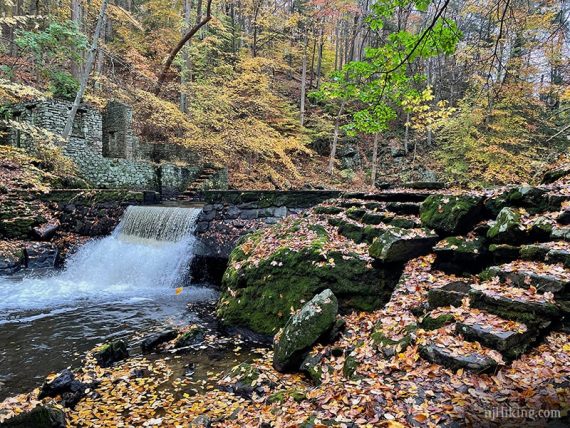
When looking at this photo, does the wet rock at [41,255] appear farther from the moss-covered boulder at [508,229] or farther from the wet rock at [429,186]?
the moss-covered boulder at [508,229]

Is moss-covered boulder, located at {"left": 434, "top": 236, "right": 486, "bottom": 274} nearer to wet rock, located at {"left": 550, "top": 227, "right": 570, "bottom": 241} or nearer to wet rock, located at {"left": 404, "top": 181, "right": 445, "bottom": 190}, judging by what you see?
wet rock, located at {"left": 550, "top": 227, "right": 570, "bottom": 241}

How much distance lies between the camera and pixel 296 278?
17.7ft

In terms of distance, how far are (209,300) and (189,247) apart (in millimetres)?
1939

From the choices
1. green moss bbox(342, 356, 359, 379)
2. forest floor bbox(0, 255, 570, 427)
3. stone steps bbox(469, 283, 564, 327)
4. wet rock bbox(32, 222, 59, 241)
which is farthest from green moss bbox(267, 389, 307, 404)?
wet rock bbox(32, 222, 59, 241)

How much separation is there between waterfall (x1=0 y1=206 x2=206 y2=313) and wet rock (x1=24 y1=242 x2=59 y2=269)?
43cm

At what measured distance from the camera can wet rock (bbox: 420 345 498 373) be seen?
106 inches

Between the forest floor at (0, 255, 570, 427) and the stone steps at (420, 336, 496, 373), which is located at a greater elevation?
the stone steps at (420, 336, 496, 373)

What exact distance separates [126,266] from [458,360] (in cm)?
815

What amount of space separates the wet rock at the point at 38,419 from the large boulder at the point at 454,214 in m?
4.87

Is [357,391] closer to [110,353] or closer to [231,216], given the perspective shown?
[110,353]

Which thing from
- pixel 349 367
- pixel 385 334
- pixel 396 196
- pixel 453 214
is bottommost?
pixel 349 367

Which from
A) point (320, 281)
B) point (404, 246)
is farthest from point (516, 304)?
point (320, 281)

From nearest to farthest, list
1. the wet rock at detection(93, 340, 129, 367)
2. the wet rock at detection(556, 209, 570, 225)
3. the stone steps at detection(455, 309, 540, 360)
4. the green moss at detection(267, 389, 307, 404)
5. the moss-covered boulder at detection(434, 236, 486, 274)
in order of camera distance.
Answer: the stone steps at detection(455, 309, 540, 360) → the green moss at detection(267, 389, 307, 404) → the wet rock at detection(556, 209, 570, 225) → the moss-covered boulder at detection(434, 236, 486, 274) → the wet rock at detection(93, 340, 129, 367)

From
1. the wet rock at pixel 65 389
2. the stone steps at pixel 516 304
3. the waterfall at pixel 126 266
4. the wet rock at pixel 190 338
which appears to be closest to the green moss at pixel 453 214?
the stone steps at pixel 516 304
